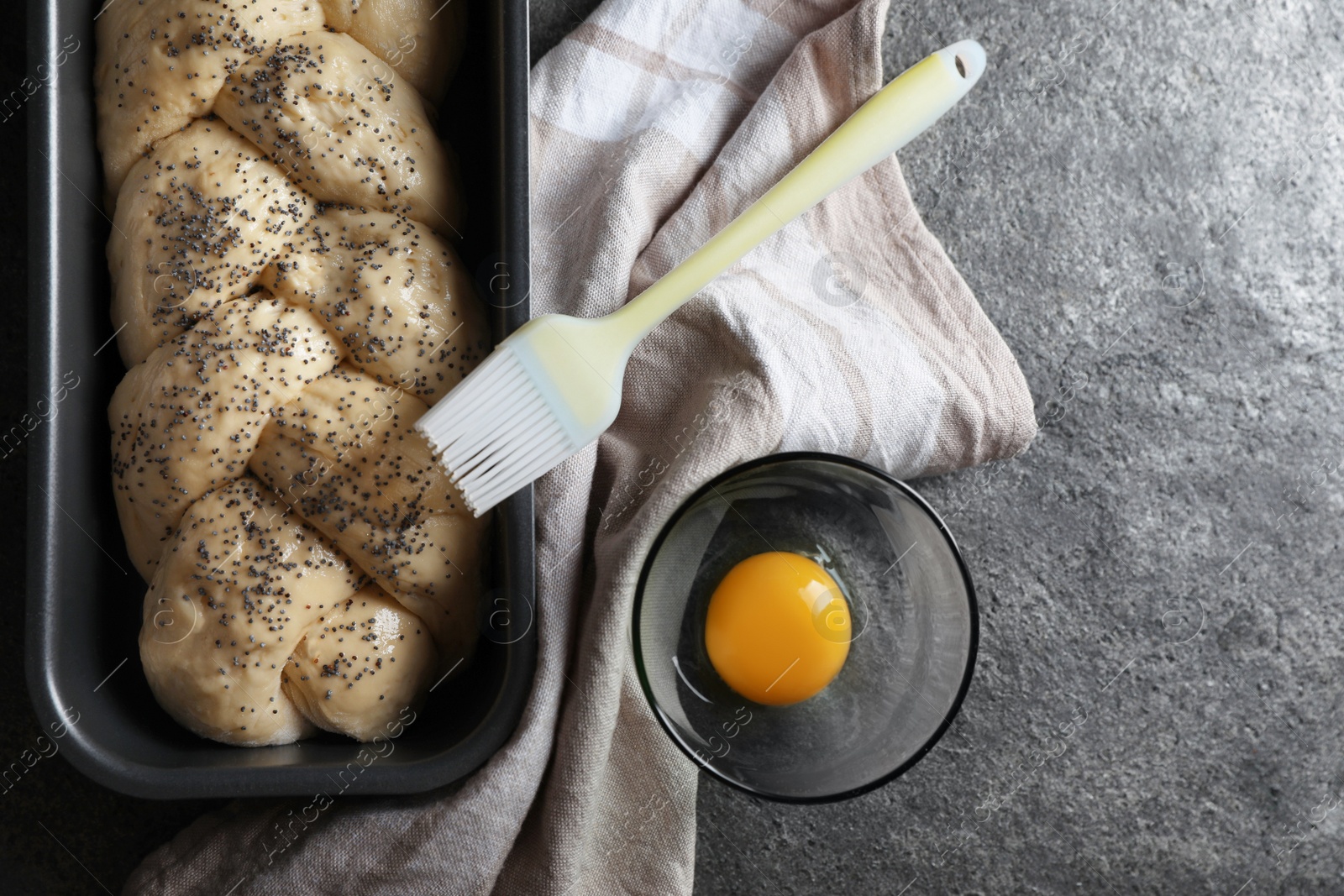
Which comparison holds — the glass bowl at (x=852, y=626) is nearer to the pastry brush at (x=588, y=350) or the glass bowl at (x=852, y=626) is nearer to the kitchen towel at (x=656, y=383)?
the kitchen towel at (x=656, y=383)

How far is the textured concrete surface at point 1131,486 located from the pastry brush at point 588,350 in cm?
27

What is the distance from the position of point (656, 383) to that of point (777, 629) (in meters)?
0.35

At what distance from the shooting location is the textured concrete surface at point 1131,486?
118 centimetres

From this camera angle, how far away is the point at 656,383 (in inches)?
45.3

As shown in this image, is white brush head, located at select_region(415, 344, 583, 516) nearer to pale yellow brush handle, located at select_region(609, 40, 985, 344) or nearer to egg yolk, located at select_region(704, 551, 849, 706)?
pale yellow brush handle, located at select_region(609, 40, 985, 344)

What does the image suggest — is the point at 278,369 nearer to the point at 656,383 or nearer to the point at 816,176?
the point at 656,383

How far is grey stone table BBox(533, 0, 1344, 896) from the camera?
119 centimetres

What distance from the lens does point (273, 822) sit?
103 centimetres

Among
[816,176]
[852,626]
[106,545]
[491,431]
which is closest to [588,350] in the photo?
[491,431]

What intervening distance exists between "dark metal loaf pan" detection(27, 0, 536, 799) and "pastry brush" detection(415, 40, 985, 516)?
0.05m

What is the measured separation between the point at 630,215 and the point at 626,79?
0.22 m

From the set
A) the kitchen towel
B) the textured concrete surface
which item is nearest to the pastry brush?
the kitchen towel

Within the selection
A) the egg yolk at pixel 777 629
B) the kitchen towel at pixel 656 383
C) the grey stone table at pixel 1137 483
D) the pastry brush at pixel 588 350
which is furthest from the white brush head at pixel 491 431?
the grey stone table at pixel 1137 483

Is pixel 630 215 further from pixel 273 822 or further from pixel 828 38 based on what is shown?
pixel 273 822
